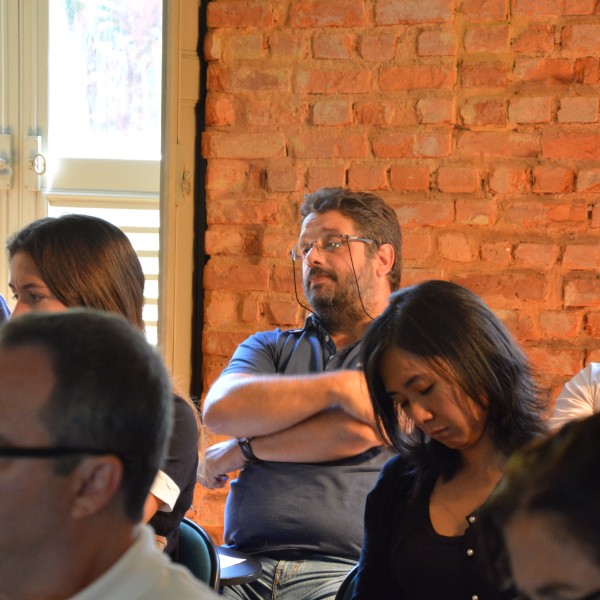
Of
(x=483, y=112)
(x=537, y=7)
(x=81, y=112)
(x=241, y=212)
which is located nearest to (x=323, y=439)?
(x=241, y=212)

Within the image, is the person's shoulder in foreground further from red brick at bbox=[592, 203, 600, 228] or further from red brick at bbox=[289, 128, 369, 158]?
red brick at bbox=[592, 203, 600, 228]

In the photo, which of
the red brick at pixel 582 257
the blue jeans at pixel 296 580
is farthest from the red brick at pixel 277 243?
the blue jeans at pixel 296 580

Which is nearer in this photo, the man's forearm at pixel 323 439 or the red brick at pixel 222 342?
the man's forearm at pixel 323 439

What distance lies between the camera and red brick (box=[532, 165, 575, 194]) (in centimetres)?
293

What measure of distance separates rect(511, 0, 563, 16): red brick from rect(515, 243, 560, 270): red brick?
74 centimetres

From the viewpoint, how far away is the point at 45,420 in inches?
41.8

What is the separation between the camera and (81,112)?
11.8ft

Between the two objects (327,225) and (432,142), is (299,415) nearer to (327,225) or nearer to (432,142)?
(327,225)

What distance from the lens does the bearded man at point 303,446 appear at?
234 cm

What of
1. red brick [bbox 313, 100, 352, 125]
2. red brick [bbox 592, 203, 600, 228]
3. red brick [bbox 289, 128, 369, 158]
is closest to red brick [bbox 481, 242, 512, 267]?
red brick [bbox 592, 203, 600, 228]

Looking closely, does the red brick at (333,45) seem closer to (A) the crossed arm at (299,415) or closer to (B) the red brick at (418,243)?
(B) the red brick at (418,243)

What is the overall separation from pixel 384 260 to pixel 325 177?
1.44 ft

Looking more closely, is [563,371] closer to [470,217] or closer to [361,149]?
[470,217]

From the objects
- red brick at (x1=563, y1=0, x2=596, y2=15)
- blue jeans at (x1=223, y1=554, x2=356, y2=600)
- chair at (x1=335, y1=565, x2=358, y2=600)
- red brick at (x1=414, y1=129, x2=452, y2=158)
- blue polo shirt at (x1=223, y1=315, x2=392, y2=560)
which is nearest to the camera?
chair at (x1=335, y1=565, x2=358, y2=600)
